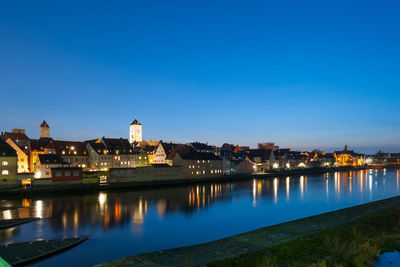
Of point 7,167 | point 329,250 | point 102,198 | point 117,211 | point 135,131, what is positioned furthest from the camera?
point 135,131

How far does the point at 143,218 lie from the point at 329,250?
60.3 ft

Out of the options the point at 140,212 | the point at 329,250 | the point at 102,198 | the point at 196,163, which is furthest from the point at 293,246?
the point at 196,163

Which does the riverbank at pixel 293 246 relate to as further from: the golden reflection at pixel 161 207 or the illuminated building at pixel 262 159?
the illuminated building at pixel 262 159

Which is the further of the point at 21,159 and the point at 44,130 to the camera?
the point at 44,130

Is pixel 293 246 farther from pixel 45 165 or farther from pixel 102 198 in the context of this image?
pixel 45 165

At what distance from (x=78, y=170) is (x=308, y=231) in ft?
130

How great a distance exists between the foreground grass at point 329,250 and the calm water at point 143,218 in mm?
7344

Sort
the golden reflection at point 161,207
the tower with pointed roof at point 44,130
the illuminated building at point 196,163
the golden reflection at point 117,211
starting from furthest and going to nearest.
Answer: the tower with pointed roof at point 44,130, the illuminated building at point 196,163, the golden reflection at point 161,207, the golden reflection at point 117,211

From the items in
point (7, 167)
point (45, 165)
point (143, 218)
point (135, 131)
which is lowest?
point (143, 218)

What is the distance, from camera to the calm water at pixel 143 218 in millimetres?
18922

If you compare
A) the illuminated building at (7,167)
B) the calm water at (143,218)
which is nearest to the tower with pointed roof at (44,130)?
the illuminated building at (7,167)

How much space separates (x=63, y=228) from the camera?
22.9 m

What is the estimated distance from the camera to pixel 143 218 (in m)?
27.9

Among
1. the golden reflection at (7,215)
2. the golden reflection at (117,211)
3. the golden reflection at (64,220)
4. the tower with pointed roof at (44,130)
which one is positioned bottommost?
the golden reflection at (117,211)
